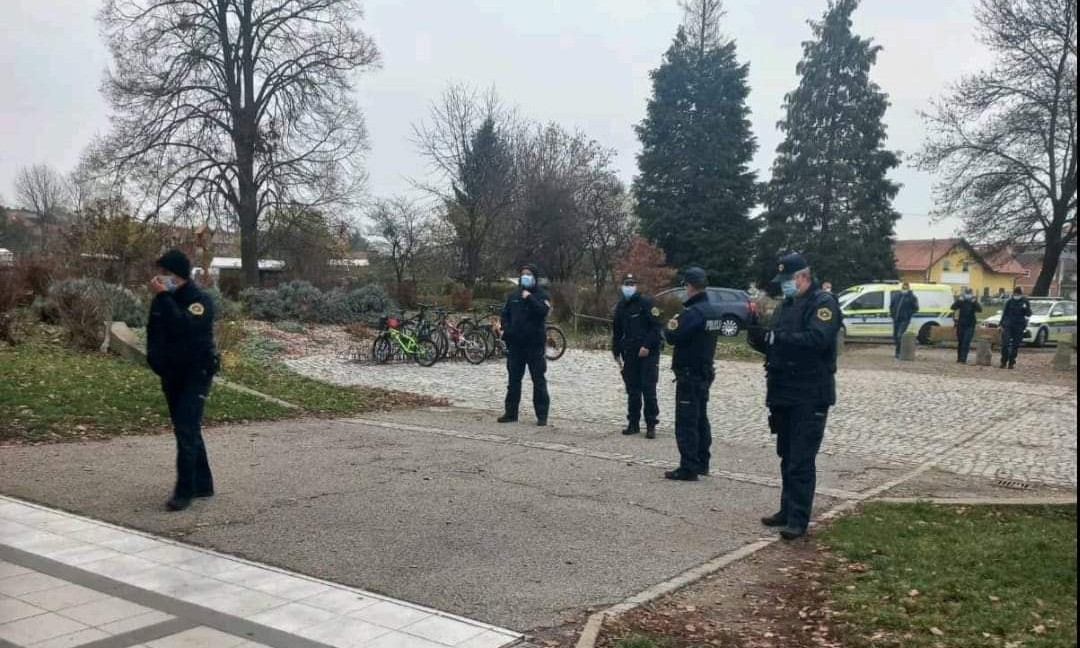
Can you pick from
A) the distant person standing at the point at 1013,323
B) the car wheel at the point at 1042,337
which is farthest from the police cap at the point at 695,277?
the car wheel at the point at 1042,337

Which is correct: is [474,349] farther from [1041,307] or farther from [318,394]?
[1041,307]

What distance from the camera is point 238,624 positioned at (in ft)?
14.1

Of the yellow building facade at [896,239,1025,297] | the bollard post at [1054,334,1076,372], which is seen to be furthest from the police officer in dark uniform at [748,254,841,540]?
the yellow building facade at [896,239,1025,297]

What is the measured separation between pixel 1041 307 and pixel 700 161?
54.2 ft

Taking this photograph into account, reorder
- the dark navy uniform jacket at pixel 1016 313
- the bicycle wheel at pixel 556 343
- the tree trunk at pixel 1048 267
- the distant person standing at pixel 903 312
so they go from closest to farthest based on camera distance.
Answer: the bicycle wheel at pixel 556 343 < the dark navy uniform jacket at pixel 1016 313 < the distant person standing at pixel 903 312 < the tree trunk at pixel 1048 267

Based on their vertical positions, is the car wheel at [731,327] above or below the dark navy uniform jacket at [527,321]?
below

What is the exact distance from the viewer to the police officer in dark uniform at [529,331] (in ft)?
35.4

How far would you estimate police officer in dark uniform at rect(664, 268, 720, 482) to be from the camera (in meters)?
7.74

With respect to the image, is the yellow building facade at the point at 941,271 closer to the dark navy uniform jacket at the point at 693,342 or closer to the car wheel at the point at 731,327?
the car wheel at the point at 731,327

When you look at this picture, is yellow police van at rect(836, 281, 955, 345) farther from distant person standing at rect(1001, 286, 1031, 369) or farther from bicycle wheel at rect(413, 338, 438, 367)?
bicycle wheel at rect(413, 338, 438, 367)

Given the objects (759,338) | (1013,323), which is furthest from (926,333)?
(759,338)

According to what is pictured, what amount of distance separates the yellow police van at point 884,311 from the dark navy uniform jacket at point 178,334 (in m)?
24.0

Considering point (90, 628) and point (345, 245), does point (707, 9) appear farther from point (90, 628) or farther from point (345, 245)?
point (90, 628)

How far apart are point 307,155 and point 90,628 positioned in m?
29.8
